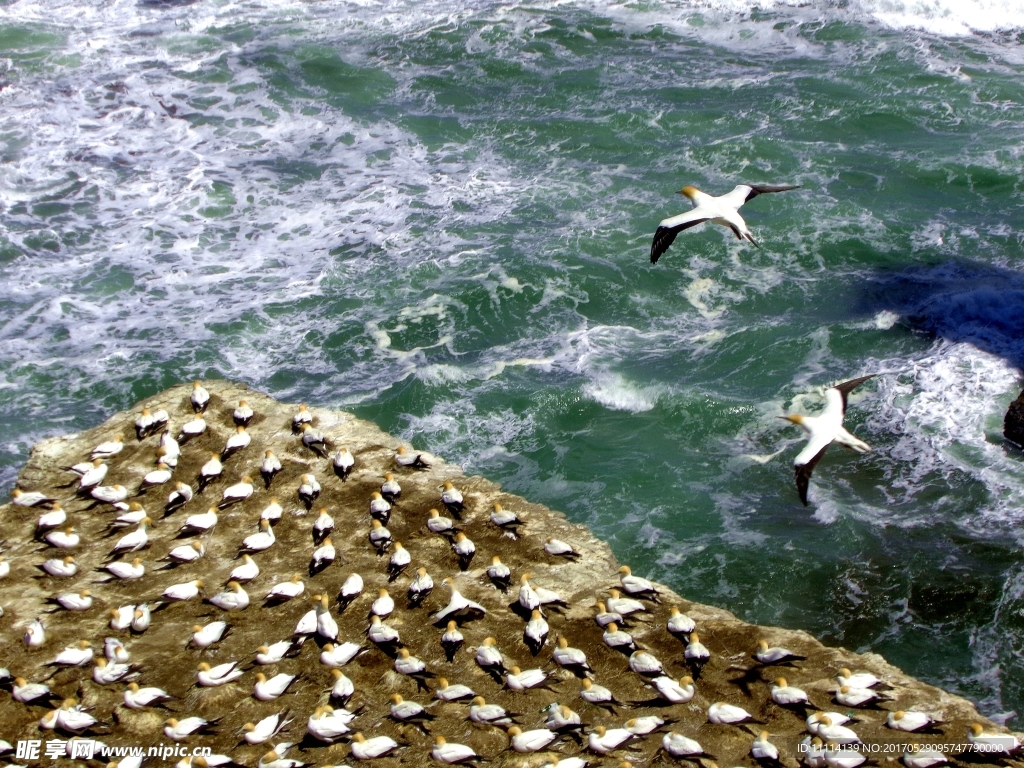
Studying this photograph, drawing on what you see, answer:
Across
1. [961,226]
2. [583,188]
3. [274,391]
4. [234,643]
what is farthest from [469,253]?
[234,643]

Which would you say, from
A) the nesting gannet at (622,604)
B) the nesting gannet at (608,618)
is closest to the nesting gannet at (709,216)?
the nesting gannet at (622,604)

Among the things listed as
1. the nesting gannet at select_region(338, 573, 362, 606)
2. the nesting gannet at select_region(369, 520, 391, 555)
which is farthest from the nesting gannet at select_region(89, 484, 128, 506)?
the nesting gannet at select_region(338, 573, 362, 606)

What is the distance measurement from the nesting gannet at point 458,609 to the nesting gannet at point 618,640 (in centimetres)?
160

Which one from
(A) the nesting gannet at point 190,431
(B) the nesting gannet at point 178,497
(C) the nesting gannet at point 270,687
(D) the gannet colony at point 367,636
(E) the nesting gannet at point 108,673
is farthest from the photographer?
(A) the nesting gannet at point 190,431

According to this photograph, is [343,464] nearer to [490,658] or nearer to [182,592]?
[182,592]

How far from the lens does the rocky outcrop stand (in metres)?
19.4

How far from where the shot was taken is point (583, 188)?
29.0 meters

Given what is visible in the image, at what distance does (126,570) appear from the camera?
1429 cm

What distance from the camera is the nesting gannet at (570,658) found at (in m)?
12.6

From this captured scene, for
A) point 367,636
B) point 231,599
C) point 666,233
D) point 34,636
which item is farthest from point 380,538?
point 666,233

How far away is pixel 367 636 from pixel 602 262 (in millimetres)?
14431

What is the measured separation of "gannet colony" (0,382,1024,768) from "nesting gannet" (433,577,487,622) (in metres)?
0.03

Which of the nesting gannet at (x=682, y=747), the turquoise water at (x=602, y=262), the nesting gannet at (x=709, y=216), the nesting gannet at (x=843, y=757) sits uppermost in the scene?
the nesting gannet at (x=709, y=216)

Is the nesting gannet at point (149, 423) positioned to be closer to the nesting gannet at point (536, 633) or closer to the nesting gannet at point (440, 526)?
the nesting gannet at point (440, 526)
